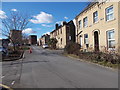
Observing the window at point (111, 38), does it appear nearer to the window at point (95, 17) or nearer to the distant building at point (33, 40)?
the window at point (95, 17)

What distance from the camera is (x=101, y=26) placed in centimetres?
1823

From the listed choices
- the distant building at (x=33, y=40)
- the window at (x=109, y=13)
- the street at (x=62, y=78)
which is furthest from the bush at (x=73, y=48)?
the distant building at (x=33, y=40)

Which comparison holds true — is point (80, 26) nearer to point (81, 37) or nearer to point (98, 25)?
point (81, 37)

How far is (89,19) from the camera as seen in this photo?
2170 cm

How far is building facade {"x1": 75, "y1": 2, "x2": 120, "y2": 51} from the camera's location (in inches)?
599

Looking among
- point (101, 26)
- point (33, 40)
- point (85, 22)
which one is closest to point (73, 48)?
point (101, 26)

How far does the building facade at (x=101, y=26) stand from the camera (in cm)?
1521

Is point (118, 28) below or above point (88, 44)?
above

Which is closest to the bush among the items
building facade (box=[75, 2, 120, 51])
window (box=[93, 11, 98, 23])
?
building facade (box=[75, 2, 120, 51])

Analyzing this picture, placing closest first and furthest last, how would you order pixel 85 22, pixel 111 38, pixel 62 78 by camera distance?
pixel 62 78 → pixel 111 38 → pixel 85 22

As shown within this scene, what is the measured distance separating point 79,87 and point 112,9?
40.7ft

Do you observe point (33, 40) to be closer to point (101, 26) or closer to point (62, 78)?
point (101, 26)

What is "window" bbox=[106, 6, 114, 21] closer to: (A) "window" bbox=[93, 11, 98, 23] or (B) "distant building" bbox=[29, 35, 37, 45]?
(A) "window" bbox=[93, 11, 98, 23]

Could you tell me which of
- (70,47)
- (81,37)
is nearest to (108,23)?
(70,47)
